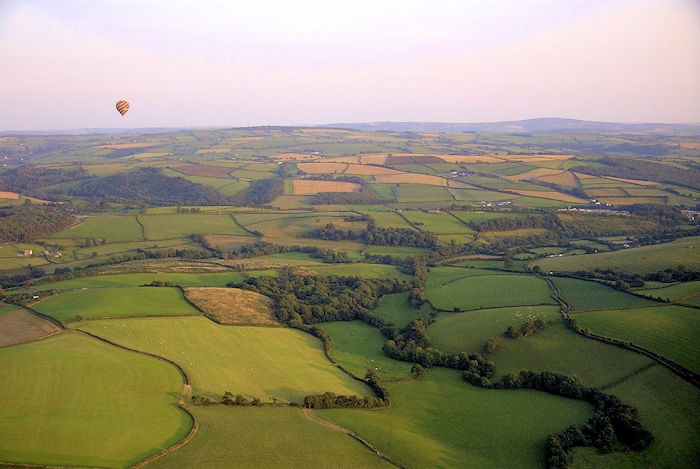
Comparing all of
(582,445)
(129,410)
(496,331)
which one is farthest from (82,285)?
(582,445)

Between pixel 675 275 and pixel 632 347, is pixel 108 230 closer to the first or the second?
pixel 632 347

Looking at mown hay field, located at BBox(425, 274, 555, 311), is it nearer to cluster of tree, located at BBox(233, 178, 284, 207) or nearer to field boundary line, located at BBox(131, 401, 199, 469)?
field boundary line, located at BBox(131, 401, 199, 469)

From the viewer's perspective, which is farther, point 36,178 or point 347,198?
point 36,178

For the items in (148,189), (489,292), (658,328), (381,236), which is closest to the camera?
(658,328)

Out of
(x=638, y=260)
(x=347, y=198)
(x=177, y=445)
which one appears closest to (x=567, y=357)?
(x=177, y=445)

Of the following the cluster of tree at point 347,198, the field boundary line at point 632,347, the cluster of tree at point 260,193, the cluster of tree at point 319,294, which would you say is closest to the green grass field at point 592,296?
the field boundary line at point 632,347

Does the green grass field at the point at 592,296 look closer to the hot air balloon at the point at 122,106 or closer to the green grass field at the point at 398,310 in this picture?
the green grass field at the point at 398,310
